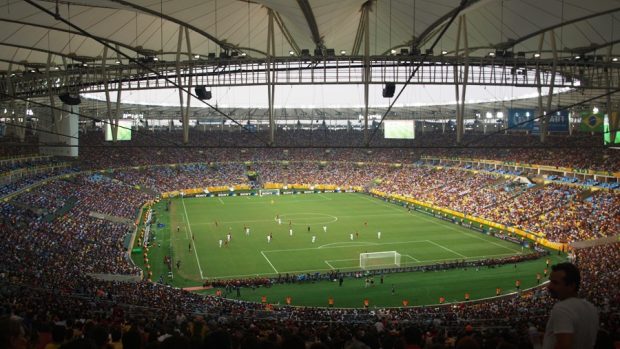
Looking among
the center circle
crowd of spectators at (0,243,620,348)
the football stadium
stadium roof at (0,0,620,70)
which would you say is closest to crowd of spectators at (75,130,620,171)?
the football stadium

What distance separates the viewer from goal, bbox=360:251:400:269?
32.4 metres

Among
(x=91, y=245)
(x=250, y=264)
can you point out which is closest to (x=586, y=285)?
(x=250, y=264)

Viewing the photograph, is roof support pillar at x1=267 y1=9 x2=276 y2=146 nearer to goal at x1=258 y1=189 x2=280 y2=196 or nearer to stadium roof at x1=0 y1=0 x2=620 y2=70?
stadium roof at x1=0 y1=0 x2=620 y2=70

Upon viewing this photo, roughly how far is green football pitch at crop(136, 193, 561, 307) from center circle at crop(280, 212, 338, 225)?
3.8 inches

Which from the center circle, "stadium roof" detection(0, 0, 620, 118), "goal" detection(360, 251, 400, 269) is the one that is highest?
"stadium roof" detection(0, 0, 620, 118)

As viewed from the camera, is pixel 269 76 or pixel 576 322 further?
pixel 269 76

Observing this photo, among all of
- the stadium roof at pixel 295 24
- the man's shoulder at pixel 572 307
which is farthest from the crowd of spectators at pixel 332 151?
the man's shoulder at pixel 572 307

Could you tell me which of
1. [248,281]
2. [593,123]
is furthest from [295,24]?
[593,123]

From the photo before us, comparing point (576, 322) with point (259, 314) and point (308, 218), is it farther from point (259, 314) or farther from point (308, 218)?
point (308, 218)

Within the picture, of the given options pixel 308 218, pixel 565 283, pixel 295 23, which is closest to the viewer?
pixel 565 283

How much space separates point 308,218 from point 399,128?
16.3m

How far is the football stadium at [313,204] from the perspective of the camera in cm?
1264

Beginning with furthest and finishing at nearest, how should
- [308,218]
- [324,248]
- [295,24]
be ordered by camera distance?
[308,218] < [324,248] < [295,24]

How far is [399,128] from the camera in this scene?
58375mm
